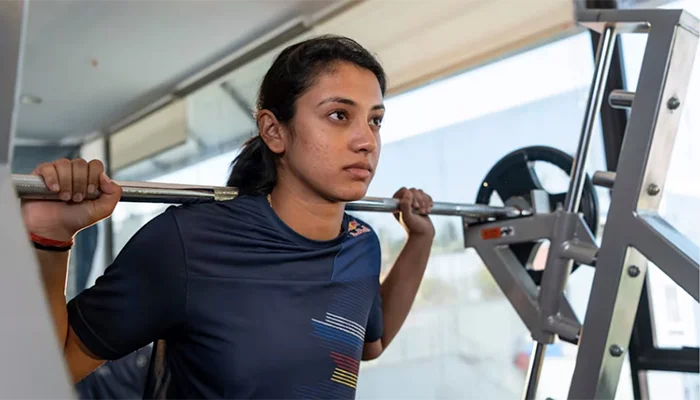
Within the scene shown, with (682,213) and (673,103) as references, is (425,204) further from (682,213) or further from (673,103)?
(682,213)

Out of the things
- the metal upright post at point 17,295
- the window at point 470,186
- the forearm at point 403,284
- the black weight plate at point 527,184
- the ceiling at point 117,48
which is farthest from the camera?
the ceiling at point 117,48

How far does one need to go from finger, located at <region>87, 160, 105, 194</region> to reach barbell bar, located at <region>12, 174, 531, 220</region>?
0.05 ft

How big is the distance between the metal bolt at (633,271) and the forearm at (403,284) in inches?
22.6

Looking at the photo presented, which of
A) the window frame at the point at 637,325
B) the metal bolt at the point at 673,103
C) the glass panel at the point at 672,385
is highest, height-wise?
the metal bolt at the point at 673,103

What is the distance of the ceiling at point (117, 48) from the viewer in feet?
10.3

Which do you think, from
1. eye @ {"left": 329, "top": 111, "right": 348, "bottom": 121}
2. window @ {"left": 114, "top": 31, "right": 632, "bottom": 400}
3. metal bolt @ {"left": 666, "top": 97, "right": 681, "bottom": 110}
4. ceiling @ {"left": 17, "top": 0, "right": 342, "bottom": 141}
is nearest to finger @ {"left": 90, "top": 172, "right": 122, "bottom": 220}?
eye @ {"left": 329, "top": 111, "right": 348, "bottom": 121}

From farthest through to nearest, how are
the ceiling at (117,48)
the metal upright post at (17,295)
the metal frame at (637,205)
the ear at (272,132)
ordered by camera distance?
the ceiling at (117,48), the ear at (272,132), the metal frame at (637,205), the metal upright post at (17,295)

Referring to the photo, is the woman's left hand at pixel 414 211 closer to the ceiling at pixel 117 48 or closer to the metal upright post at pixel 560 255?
the metal upright post at pixel 560 255

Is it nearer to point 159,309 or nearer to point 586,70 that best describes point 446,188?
point 586,70

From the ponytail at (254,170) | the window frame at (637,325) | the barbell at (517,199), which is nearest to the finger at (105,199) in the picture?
the ponytail at (254,170)

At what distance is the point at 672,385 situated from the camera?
214cm

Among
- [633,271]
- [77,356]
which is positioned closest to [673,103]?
[633,271]

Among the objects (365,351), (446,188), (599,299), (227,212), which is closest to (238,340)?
(227,212)

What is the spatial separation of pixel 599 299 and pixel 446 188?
162 centimetres
